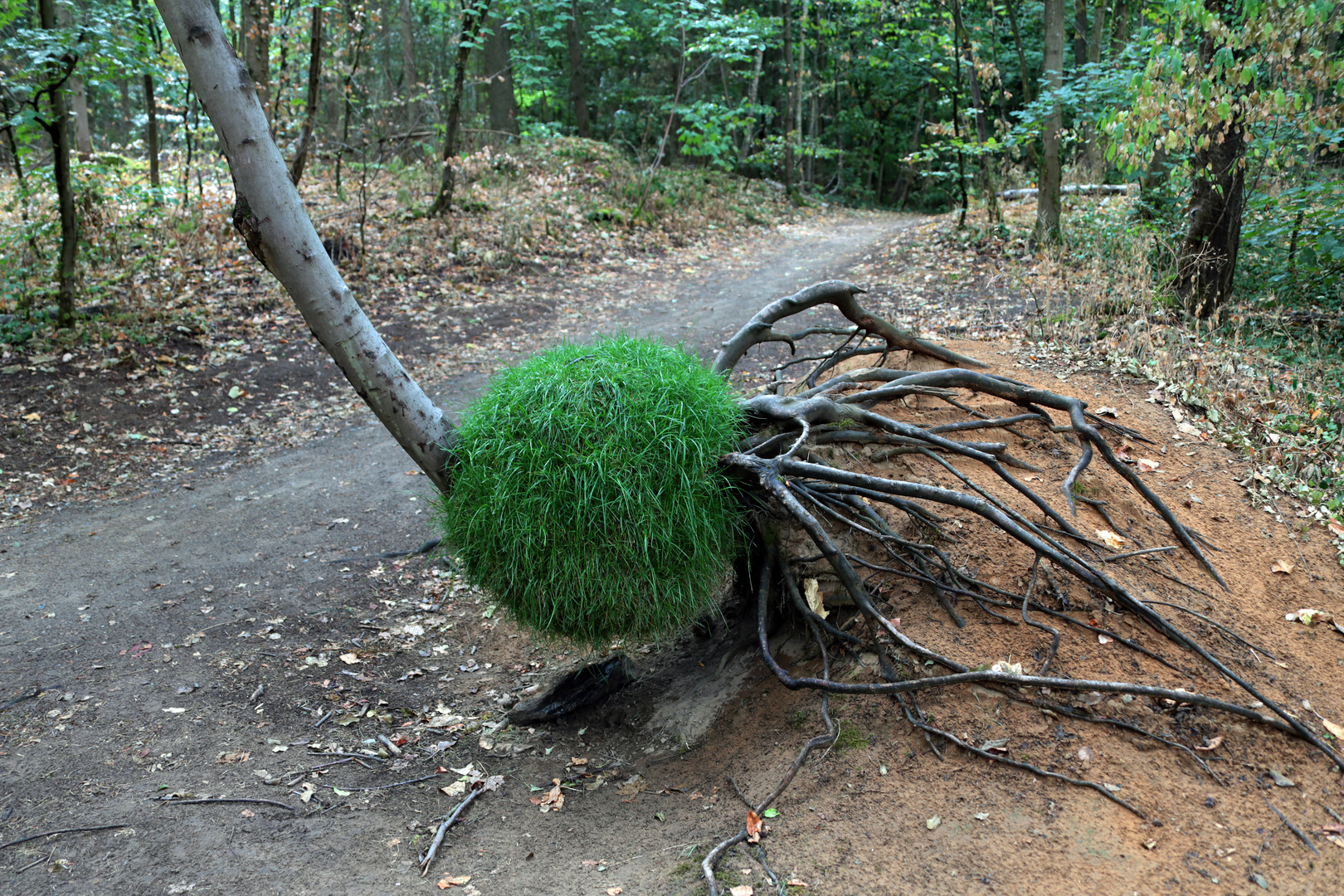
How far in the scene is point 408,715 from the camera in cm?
393

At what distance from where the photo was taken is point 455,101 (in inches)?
440

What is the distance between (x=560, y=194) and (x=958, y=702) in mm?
11981

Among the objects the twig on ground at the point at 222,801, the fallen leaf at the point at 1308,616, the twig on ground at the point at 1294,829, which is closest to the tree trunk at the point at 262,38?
the twig on ground at the point at 222,801

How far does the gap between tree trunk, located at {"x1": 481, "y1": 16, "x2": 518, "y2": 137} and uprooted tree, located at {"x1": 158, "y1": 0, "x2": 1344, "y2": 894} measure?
1399 centimetres

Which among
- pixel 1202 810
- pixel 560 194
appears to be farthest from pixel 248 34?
pixel 1202 810

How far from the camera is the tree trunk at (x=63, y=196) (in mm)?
7629

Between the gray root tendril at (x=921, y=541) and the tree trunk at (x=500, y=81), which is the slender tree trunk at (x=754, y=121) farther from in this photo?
the gray root tendril at (x=921, y=541)

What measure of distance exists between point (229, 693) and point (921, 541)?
10.9 ft

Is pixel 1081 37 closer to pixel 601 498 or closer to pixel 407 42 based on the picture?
pixel 407 42

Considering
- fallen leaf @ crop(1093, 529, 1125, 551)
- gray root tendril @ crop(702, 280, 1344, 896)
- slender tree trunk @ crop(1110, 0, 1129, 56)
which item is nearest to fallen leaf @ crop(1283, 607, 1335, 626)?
gray root tendril @ crop(702, 280, 1344, 896)

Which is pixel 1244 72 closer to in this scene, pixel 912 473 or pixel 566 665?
pixel 912 473

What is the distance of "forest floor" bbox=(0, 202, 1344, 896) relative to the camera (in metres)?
2.44

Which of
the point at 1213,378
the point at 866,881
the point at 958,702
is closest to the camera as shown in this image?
the point at 866,881

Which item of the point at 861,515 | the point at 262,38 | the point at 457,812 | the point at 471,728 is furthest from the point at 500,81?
the point at 457,812
